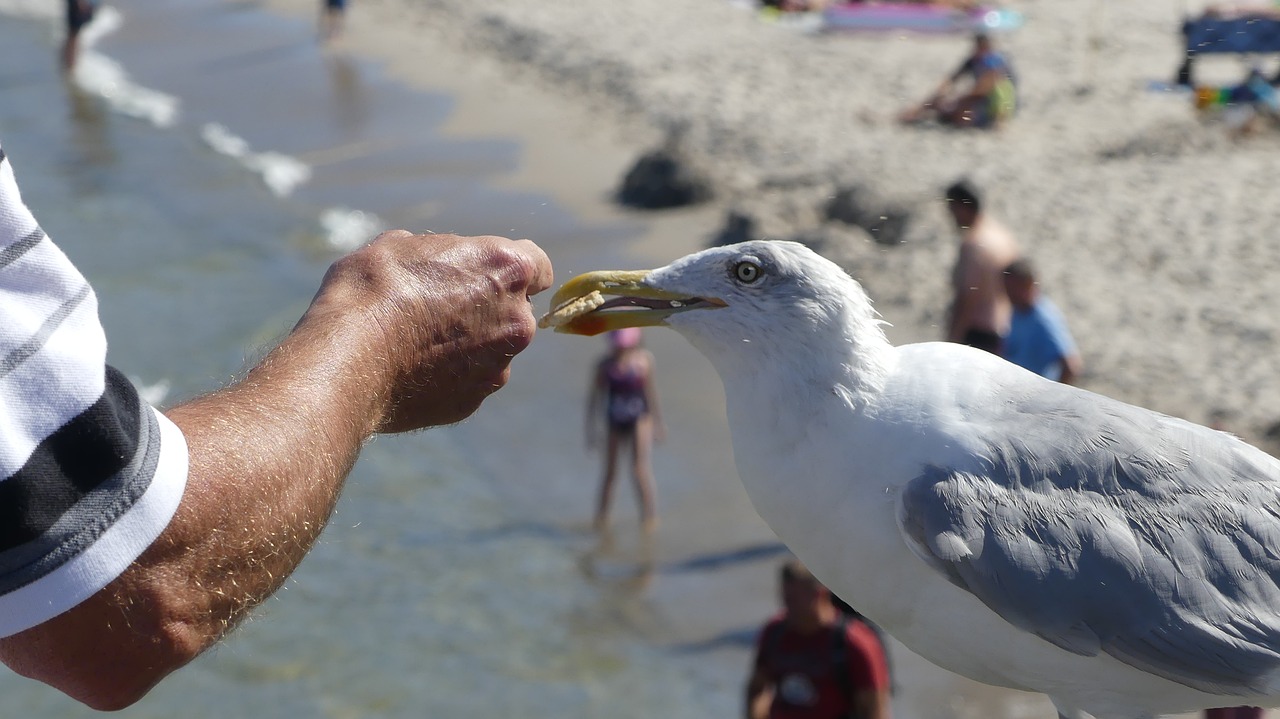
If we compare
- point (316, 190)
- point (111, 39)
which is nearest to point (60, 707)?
point (316, 190)

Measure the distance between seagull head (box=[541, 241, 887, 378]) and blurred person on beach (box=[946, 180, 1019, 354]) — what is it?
15.2ft

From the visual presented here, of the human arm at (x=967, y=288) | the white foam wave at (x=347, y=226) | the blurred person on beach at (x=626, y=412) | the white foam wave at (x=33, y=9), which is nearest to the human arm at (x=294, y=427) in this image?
the human arm at (x=967, y=288)

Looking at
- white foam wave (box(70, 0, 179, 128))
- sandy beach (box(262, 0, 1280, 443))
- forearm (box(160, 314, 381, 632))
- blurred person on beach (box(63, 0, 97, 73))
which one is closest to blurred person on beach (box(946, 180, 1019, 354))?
sandy beach (box(262, 0, 1280, 443))

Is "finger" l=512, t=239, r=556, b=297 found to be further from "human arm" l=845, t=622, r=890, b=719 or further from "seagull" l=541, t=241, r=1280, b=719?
"human arm" l=845, t=622, r=890, b=719

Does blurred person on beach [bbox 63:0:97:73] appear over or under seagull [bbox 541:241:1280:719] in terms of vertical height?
under

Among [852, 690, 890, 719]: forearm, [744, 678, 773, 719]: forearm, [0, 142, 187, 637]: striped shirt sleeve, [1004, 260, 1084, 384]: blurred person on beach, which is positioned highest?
[0, 142, 187, 637]: striped shirt sleeve

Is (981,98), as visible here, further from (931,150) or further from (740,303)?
(740,303)

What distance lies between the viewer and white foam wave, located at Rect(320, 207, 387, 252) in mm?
14203

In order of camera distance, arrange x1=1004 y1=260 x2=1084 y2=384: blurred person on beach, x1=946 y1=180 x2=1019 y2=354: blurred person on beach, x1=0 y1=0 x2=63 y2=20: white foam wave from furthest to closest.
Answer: x1=0 y1=0 x2=63 y2=20: white foam wave
x1=946 y1=180 x2=1019 y2=354: blurred person on beach
x1=1004 y1=260 x2=1084 y2=384: blurred person on beach

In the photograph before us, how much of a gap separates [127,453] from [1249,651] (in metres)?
1.96

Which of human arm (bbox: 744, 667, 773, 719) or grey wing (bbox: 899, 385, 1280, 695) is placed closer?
grey wing (bbox: 899, 385, 1280, 695)

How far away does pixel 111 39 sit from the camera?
23234mm

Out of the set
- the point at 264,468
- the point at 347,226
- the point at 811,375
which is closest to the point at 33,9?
the point at 347,226

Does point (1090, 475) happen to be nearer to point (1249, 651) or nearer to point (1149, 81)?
point (1249, 651)
